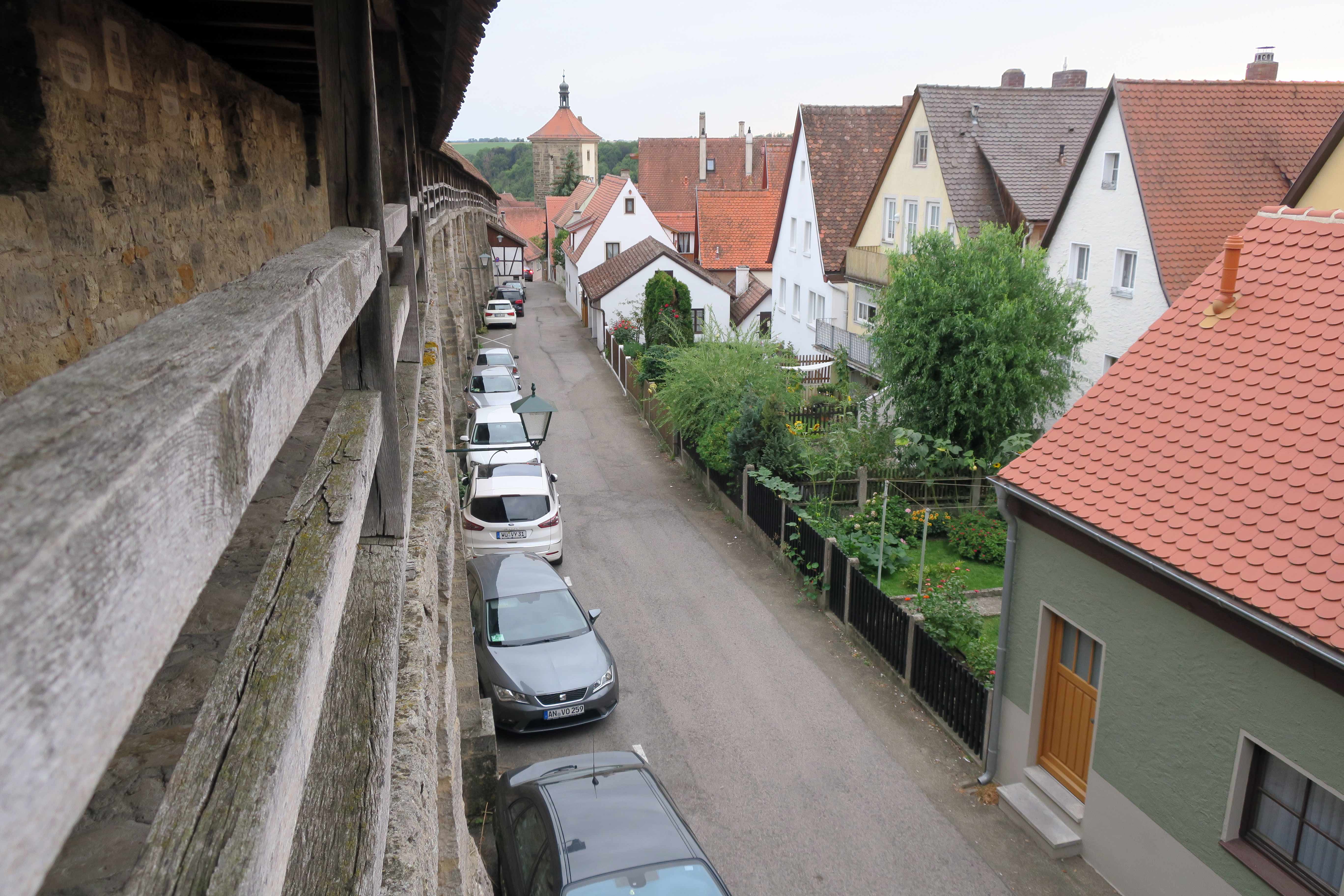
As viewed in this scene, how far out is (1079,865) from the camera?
26.2ft

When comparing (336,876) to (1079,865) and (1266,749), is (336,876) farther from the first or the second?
(1079,865)

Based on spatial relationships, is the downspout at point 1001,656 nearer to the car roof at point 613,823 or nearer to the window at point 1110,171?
the car roof at point 613,823

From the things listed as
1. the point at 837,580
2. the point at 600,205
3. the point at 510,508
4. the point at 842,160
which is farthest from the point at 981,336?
the point at 600,205

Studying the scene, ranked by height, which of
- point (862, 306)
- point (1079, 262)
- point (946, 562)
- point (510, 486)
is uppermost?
point (1079, 262)

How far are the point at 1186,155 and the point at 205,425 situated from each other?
2009 centimetres

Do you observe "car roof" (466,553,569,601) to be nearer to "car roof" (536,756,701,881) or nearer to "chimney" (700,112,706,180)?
"car roof" (536,756,701,881)

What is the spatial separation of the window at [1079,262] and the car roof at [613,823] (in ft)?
49.3

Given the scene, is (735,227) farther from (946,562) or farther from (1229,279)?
(1229,279)

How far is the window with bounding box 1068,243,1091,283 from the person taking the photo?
18562 mm

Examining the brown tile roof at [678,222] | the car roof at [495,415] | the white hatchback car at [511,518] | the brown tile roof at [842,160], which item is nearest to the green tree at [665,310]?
the brown tile roof at [842,160]

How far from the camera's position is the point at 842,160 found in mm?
28047

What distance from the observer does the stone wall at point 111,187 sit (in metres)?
2.63

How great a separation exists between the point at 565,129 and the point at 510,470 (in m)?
74.4

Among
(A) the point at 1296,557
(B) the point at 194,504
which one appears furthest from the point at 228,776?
(A) the point at 1296,557
